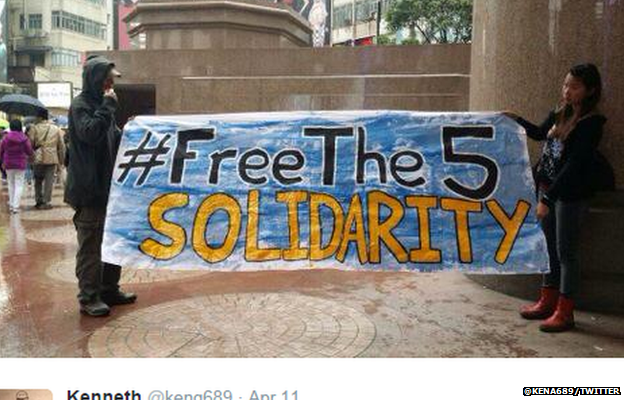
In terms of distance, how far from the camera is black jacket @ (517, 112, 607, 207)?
13.0ft

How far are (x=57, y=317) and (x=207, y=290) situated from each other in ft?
4.12

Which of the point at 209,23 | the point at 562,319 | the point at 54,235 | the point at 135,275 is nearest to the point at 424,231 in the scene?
the point at 562,319

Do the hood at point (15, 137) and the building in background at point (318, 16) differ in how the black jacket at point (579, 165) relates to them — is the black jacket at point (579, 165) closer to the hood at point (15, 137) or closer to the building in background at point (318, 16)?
the hood at point (15, 137)

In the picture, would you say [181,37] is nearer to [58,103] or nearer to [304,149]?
[304,149]

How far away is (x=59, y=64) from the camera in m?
57.6

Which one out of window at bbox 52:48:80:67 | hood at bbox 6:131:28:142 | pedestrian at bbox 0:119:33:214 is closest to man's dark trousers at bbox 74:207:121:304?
pedestrian at bbox 0:119:33:214

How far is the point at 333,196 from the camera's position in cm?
427

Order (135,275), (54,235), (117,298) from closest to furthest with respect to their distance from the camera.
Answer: (117,298), (135,275), (54,235)

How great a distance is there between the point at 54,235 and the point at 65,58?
5579 cm

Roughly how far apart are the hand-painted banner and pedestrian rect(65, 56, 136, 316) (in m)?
0.25

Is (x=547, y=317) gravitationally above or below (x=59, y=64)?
below

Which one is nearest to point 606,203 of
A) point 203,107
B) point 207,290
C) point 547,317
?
point 547,317

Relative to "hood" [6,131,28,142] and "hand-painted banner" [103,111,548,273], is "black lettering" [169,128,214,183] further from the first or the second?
"hood" [6,131,28,142]

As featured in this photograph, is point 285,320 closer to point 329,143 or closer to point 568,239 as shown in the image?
point 329,143
